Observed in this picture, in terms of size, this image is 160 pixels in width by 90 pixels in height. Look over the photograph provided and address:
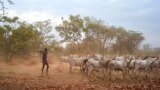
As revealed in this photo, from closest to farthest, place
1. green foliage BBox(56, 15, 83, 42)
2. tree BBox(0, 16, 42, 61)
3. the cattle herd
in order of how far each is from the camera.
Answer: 1. the cattle herd
2. tree BBox(0, 16, 42, 61)
3. green foliage BBox(56, 15, 83, 42)

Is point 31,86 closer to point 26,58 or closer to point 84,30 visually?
point 26,58

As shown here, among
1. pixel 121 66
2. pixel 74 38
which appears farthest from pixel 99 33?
pixel 121 66

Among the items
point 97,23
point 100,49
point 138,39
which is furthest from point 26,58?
point 138,39

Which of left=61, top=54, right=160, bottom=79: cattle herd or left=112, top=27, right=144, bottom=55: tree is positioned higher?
left=112, top=27, right=144, bottom=55: tree

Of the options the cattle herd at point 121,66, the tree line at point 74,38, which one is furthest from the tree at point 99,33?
the cattle herd at point 121,66

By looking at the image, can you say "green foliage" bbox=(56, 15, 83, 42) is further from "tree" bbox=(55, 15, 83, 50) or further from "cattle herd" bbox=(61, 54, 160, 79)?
"cattle herd" bbox=(61, 54, 160, 79)

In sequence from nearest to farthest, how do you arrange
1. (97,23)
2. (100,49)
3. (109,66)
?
(109,66) < (97,23) < (100,49)

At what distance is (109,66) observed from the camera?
81.9 feet

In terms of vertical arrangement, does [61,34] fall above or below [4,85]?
above

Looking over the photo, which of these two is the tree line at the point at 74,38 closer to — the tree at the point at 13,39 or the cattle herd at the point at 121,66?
the tree at the point at 13,39

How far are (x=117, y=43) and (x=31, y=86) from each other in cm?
5092

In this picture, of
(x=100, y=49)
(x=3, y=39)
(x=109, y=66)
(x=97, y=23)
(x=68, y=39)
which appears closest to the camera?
(x=109, y=66)

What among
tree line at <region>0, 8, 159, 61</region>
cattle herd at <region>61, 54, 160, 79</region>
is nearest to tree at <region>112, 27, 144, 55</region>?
tree line at <region>0, 8, 159, 61</region>

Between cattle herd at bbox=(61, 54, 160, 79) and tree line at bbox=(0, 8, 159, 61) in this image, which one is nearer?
cattle herd at bbox=(61, 54, 160, 79)
